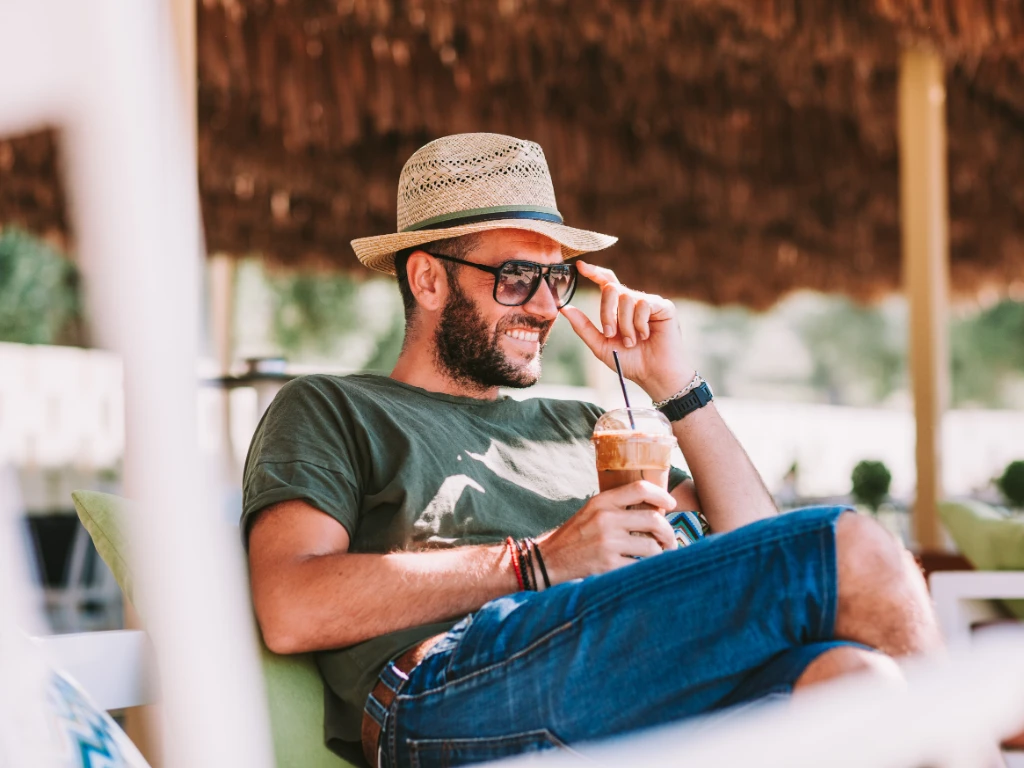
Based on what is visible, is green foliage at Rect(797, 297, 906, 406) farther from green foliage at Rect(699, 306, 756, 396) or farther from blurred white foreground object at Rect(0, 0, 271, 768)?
blurred white foreground object at Rect(0, 0, 271, 768)

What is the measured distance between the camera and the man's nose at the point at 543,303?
7.15 ft

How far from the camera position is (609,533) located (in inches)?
64.7

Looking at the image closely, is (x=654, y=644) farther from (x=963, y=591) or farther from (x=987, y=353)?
(x=987, y=353)

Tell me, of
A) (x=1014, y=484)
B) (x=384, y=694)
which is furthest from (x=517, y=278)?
(x=1014, y=484)

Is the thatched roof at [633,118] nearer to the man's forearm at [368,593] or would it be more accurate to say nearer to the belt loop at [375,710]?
the man's forearm at [368,593]

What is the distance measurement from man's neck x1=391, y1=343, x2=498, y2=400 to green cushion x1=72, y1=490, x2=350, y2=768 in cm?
65

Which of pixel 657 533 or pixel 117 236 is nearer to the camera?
pixel 117 236

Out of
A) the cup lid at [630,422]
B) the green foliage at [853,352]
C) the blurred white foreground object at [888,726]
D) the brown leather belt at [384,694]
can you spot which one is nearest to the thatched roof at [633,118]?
the cup lid at [630,422]

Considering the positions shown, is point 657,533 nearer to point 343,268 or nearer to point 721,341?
Result: point 343,268

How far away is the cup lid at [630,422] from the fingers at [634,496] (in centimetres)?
10

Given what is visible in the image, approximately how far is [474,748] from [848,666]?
0.53 m

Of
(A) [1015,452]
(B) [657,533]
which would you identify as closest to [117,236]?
(B) [657,533]

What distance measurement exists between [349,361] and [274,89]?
12.4m

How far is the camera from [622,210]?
7.93m
